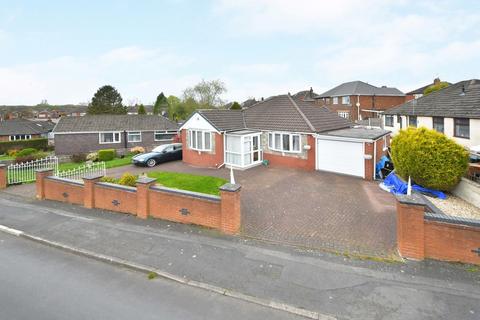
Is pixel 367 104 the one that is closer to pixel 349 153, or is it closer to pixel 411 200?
pixel 349 153

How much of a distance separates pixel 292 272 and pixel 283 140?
1367 centimetres

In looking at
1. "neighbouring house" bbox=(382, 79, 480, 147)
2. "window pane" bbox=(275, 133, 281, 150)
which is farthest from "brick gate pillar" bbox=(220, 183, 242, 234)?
"neighbouring house" bbox=(382, 79, 480, 147)

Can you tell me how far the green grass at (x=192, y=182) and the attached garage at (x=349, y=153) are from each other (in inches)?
253

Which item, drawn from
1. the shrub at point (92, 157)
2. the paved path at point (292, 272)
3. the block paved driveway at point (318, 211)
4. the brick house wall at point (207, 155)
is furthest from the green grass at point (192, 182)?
the shrub at point (92, 157)

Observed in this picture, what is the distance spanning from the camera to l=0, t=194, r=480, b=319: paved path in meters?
5.85

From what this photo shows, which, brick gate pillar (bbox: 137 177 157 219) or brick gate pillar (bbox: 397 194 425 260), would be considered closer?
brick gate pillar (bbox: 397 194 425 260)

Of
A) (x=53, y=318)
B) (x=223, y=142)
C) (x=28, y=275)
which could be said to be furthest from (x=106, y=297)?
(x=223, y=142)

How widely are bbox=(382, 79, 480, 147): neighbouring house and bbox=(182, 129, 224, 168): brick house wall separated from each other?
15.8 metres

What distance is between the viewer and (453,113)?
2100cm

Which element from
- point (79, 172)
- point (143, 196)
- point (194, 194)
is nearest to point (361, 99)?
point (79, 172)

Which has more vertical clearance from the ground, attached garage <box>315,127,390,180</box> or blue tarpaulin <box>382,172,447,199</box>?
attached garage <box>315,127,390,180</box>

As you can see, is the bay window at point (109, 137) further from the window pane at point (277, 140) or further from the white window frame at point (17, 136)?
the white window frame at point (17, 136)

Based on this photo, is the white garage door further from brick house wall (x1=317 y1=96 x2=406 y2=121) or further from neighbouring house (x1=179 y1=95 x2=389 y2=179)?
brick house wall (x1=317 y1=96 x2=406 y2=121)

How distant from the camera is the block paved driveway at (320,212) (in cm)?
873
